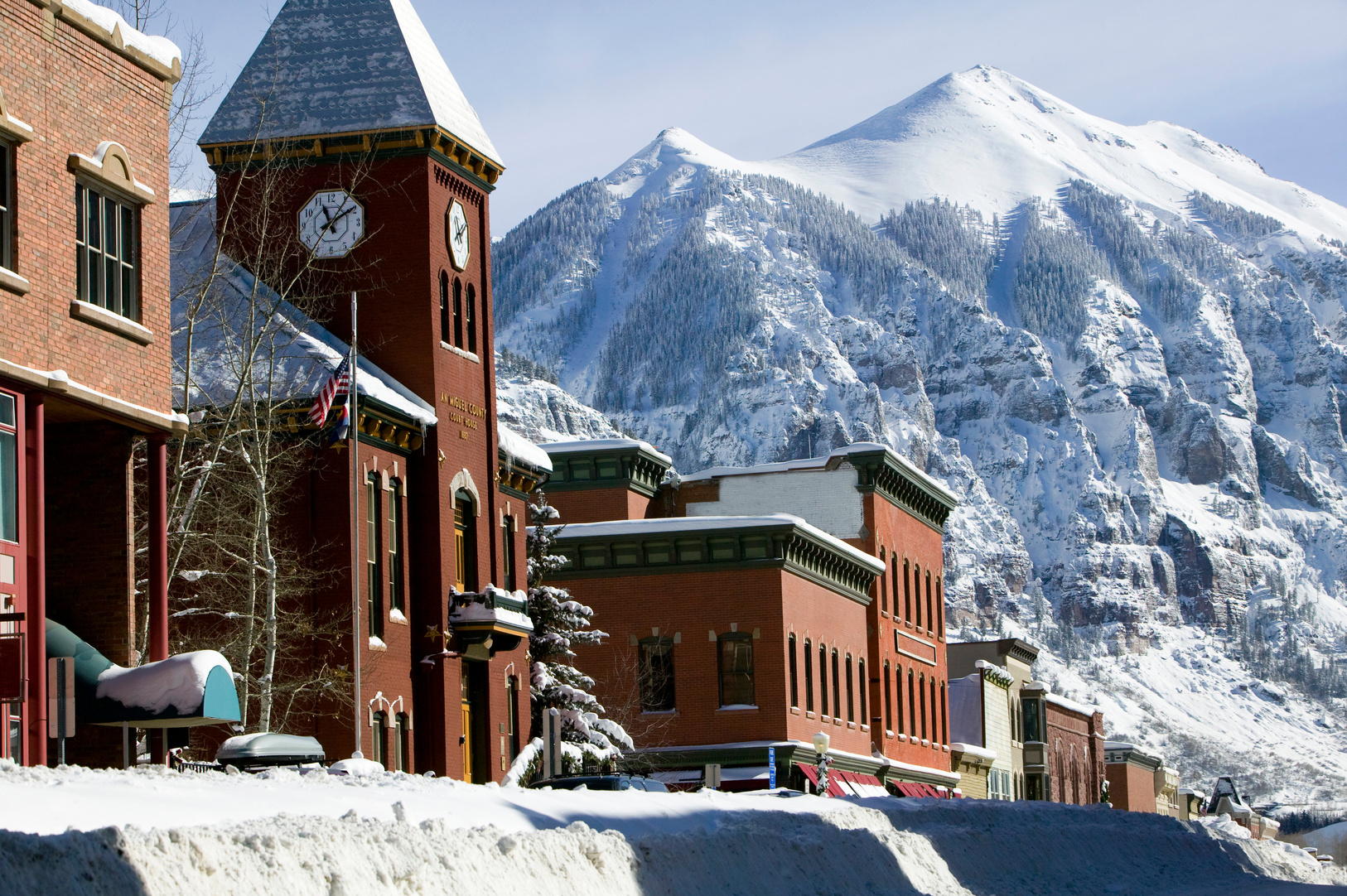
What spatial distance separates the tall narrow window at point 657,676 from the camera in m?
53.5

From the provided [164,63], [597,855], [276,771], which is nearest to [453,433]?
[164,63]

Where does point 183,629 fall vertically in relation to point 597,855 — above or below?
above

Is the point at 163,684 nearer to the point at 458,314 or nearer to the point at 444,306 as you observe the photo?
the point at 444,306

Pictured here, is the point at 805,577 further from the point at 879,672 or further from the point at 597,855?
the point at 597,855

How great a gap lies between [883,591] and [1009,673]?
940 inches

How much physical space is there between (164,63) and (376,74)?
51.7 ft

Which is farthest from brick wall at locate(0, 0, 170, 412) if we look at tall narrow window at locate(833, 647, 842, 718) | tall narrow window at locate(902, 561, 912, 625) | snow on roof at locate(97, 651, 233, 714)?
tall narrow window at locate(902, 561, 912, 625)

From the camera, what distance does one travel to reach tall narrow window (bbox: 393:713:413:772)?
128 ft

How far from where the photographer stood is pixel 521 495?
47062mm

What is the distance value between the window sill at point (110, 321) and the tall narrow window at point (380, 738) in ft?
46.1

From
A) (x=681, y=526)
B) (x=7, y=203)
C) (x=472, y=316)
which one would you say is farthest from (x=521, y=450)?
(x=7, y=203)

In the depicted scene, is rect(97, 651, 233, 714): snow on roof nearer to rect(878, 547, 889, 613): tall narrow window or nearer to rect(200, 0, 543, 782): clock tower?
rect(200, 0, 543, 782): clock tower

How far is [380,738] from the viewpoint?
126 ft

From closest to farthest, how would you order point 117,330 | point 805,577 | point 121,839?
point 121,839
point 117,330
point 805,577
